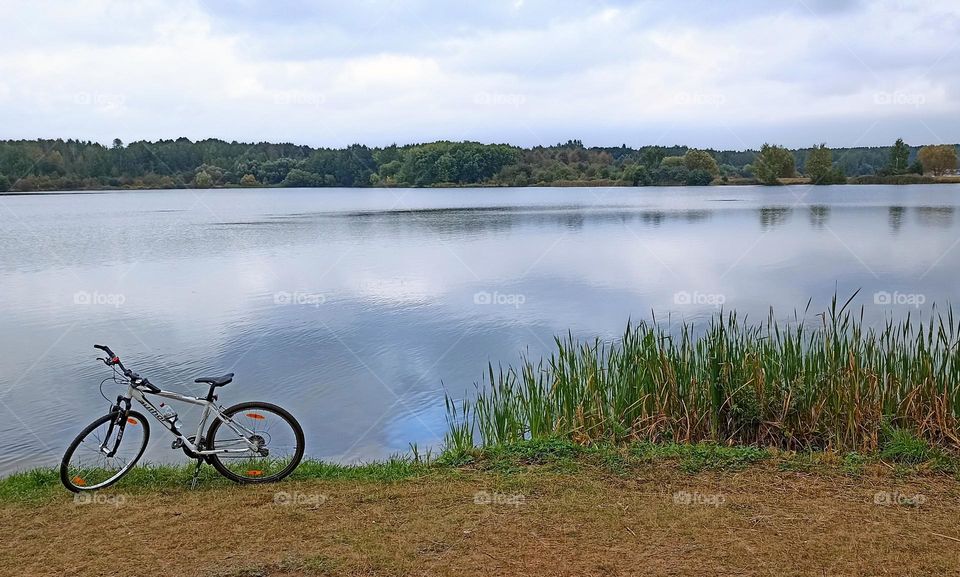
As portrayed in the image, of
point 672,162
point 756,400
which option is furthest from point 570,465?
point 672,162

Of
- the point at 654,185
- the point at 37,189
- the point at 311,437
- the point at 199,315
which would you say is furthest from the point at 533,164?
the point at 311,437

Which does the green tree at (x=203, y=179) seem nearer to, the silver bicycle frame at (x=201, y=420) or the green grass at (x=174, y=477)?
the green grass at (x=174, y=477)

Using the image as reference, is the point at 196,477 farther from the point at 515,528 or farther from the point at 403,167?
the point at 403,167

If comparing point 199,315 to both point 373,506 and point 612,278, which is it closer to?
point 612,278

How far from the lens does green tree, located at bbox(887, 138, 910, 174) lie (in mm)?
62375

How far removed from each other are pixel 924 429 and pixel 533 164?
90.8 m

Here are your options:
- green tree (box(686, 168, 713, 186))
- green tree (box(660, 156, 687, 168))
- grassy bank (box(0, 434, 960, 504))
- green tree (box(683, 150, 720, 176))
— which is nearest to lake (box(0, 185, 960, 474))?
grassy bank (box(0, 434, 960, 504))

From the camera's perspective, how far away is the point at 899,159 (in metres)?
63.7

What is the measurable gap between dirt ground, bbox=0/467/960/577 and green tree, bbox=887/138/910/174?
218 feet

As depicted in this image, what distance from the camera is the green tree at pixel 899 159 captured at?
6238cm

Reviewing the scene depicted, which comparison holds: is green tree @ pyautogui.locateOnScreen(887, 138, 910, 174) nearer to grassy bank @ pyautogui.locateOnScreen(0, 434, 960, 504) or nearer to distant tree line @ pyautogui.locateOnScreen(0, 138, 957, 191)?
distant tree line @ pyautogui.locateOnScreen(0, 138, 957, 191)

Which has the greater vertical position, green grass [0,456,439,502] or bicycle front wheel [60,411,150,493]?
bicycle front wheel [60,411,150,493]

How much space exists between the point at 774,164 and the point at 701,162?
12.8 m

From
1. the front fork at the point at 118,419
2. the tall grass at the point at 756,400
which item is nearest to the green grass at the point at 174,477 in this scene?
the front fork at the point at 118,419
